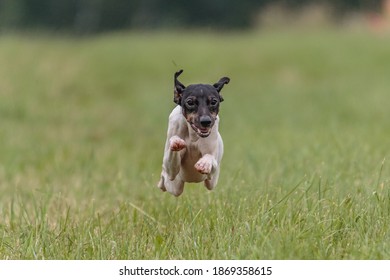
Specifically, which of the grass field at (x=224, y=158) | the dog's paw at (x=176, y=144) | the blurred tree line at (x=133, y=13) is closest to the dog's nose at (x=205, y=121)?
the dog's paw at (x=176, y=144)

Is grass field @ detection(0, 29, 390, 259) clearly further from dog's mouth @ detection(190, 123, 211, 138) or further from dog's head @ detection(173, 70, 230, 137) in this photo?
dog's mouth @ detection(190, 123, 211, 138)

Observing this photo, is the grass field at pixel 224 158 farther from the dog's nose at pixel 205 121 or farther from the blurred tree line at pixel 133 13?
the blurred tree line at pixel 133 13

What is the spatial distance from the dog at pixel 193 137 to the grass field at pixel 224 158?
21cm

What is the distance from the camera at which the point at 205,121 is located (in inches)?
116

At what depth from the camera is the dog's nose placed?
9.67 feet

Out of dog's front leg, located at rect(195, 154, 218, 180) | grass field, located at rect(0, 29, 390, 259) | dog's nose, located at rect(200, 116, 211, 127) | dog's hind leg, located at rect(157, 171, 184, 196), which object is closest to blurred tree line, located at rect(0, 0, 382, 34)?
grass field, located at rect(0, 29, 390, 259)

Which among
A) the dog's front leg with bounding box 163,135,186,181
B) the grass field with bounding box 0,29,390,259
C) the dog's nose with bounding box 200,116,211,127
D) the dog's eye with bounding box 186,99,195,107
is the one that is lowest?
the grass field with bounding box 0,29,390,259

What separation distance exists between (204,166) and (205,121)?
21cm

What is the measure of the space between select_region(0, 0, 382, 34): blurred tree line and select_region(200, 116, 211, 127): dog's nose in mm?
38689

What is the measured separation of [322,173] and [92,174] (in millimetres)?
3109

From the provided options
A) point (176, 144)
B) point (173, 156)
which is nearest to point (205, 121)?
point (176, 144)

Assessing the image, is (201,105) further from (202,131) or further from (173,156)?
(173,156)

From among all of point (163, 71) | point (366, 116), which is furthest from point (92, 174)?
point (163, 71)

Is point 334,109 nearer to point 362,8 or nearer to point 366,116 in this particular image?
point 366,116
